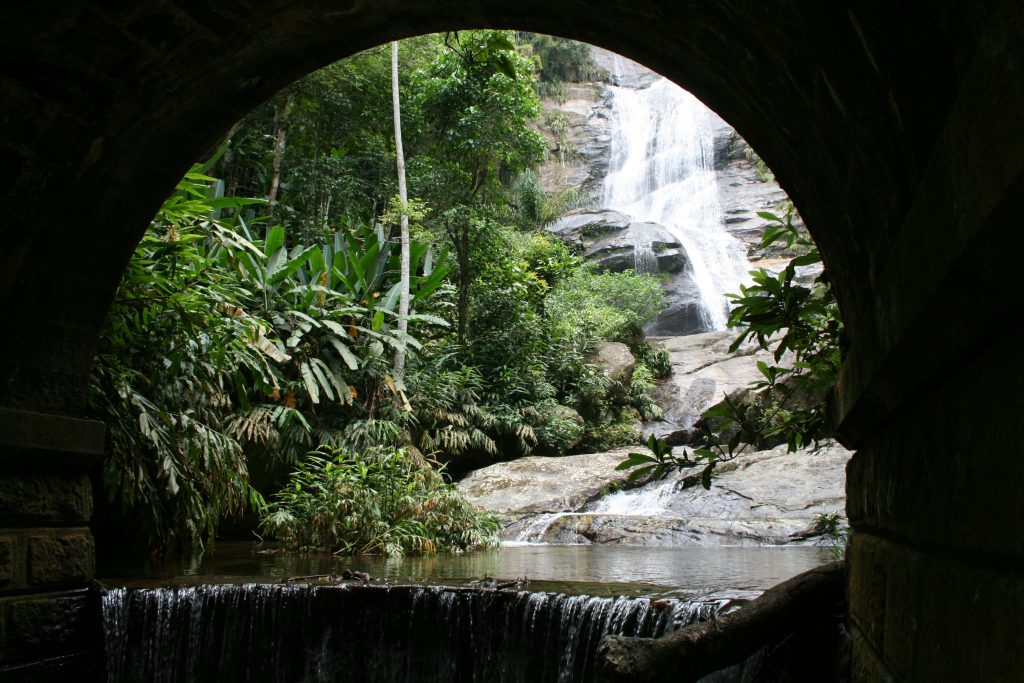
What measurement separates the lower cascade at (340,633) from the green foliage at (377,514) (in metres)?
3.30

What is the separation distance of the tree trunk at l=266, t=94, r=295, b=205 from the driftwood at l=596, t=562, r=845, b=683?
13.5 metres

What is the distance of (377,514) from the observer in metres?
8.44

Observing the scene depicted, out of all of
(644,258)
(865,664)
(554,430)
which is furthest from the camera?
(644,258)

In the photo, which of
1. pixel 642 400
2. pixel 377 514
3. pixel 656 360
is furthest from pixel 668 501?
pixel 656 360

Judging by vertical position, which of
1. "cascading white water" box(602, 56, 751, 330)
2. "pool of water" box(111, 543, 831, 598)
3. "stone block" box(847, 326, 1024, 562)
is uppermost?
"cascading white water" box(602, 56, 751, 330)

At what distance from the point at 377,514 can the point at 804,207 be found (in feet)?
21.5

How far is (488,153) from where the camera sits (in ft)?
50.2

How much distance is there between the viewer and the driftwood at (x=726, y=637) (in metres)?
2.21

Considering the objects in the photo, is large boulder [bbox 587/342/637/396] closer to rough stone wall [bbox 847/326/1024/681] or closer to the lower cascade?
the lower cascade

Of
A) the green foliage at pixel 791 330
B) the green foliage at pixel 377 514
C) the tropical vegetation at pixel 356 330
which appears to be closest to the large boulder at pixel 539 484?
the tropical vegetation at pixel 356 330

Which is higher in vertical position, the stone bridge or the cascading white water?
the cascading white water

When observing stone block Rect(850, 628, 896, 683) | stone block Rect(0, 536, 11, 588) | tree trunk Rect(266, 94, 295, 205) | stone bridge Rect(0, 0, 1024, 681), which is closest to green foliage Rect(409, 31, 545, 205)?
tree trunk Rect(266, 94, 295, 205)

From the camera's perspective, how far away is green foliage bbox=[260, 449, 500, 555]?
8398mm

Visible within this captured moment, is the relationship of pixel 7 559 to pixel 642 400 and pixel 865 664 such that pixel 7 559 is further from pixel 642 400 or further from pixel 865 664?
pixel 642 400
